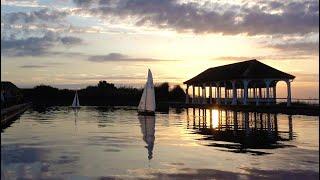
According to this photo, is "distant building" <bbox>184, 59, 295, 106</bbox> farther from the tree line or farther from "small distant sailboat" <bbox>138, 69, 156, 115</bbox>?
the tree line

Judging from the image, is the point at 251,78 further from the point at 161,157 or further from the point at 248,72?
the point at 161,157

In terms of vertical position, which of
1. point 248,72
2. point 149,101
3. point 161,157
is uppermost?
point 248,72

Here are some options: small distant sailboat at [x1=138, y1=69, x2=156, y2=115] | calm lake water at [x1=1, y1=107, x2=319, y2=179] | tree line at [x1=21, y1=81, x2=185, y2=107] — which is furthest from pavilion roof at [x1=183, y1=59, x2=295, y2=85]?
tree line at [x1=21, y1=81, x2=185, y2=107]

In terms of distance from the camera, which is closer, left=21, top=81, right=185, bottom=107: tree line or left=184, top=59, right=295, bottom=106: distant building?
left=184, top=59, right=295, bottom=106: distant building

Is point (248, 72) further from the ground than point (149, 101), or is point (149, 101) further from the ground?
point (248, 72)

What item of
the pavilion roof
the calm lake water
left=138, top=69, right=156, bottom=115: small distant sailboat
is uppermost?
the pavilion roof

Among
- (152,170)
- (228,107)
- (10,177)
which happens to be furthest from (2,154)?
(228,107)

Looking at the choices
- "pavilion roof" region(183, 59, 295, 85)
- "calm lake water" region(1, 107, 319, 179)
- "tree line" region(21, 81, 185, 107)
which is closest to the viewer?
"calm lake water" region(1, 107, 319, 179)

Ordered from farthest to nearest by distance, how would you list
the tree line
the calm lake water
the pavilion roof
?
1. the tree line
2. the pavilion roof
3. the calm lake water

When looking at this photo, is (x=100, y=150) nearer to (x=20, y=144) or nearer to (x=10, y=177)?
(x=20, y=144)

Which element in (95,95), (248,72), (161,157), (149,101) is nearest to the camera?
(161,157)

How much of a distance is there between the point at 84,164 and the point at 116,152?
142 inches

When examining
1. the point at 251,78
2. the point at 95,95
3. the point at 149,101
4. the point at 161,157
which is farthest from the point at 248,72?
the point at 95,95

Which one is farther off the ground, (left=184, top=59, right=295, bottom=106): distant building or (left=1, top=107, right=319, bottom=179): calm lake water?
(left=184, top=59, right=295, bottom=106): distant building
